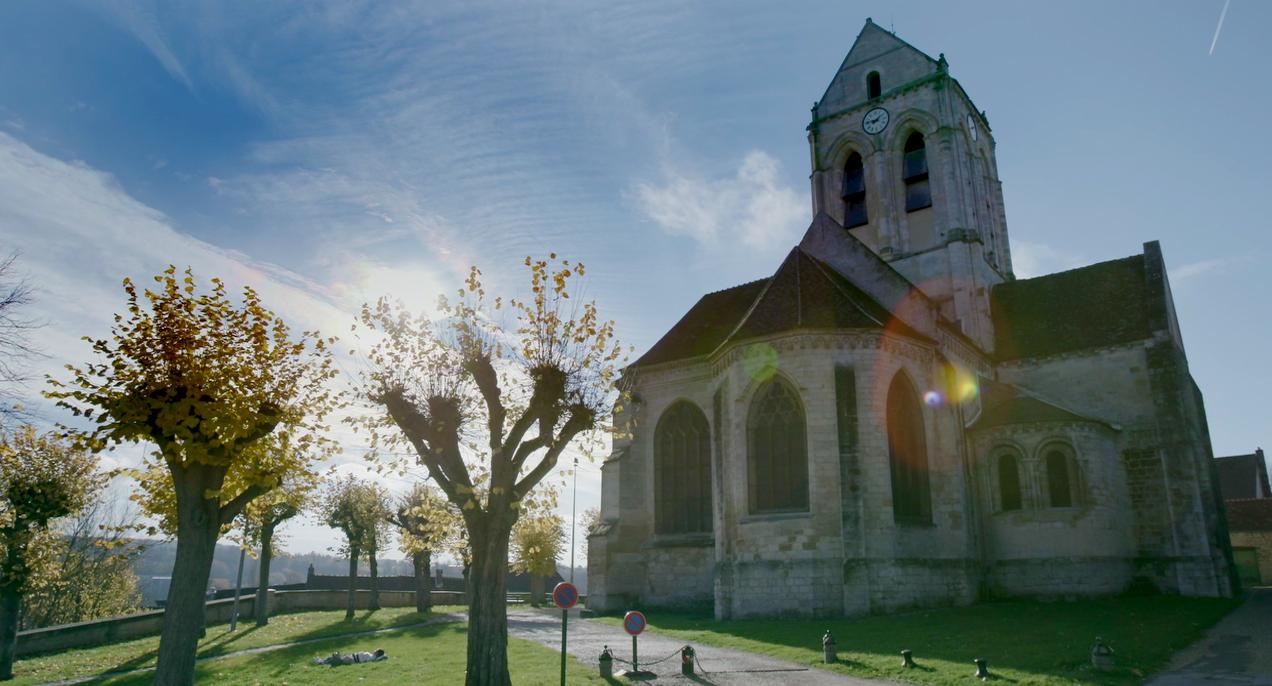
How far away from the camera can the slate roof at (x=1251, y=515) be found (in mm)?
38031

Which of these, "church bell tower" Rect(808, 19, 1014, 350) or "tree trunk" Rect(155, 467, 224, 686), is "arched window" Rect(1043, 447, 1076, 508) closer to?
"church bell tower" Rect(808, 19, 1014, 350)

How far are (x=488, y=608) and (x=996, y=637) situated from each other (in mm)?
10712

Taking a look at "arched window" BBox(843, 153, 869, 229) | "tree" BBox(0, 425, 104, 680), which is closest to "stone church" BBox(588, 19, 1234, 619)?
"arched window" BBox(843, 153, 869, 229)

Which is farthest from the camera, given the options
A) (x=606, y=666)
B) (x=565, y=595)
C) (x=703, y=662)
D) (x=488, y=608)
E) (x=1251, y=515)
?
(x=1251, y=515)

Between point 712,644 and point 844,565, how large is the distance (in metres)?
5.01

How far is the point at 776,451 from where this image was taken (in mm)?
22625

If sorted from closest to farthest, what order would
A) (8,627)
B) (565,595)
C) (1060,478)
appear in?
(565,595) < (8,627) < (1060,478)

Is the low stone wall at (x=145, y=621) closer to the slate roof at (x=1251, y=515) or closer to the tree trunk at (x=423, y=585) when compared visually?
the tree trunk at (x=423, y=585)

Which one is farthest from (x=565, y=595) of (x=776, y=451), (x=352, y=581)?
(x=352, y=581)

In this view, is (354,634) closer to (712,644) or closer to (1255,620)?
(712,644)

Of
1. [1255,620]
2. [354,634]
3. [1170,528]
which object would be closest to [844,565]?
[1255,620]

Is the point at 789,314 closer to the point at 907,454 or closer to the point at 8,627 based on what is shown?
the point at 907,454

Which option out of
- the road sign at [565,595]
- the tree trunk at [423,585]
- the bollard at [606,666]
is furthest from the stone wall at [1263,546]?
the road sign at [565,595]

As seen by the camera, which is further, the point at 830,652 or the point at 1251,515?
the point at 1251,515
